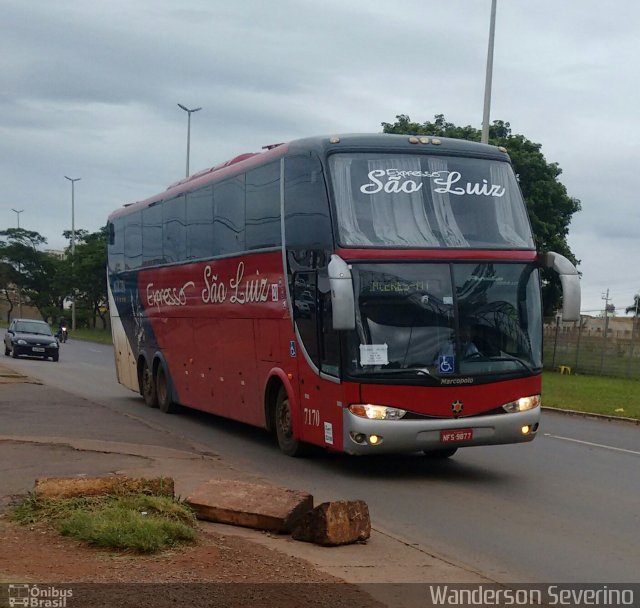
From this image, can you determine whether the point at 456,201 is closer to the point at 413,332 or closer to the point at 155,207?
the point at 413,332

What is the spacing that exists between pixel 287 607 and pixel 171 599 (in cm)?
67

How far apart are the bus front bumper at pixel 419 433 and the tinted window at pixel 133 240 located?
10142 mm

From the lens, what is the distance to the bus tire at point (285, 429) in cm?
1314

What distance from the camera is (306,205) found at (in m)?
12.4

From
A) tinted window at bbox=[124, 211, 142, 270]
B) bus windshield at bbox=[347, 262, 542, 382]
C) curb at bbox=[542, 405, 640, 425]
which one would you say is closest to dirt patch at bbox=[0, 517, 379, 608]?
bus windshield at bbox=[347, 262, 542, 382]

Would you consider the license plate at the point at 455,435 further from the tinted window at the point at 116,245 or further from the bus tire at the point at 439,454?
the tinted window at the point at 116,245

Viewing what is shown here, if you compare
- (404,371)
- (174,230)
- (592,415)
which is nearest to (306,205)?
(404,371)

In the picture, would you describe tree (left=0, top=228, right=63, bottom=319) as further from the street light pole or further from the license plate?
the license plate

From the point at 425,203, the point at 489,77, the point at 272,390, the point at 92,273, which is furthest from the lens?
the point at 92,273

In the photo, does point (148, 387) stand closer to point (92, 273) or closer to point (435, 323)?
point (435, 323)

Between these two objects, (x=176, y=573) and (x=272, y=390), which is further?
(x=272, y=390)

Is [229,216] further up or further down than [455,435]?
further up

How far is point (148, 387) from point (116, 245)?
3678 mm

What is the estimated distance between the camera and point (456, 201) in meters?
12.1
